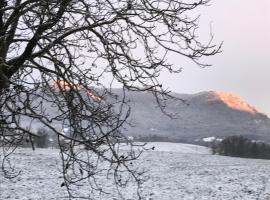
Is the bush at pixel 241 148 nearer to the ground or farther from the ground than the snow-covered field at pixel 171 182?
farther from the ground

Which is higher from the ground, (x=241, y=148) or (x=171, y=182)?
(x=241, y=148)

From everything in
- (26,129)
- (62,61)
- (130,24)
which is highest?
(130,24)

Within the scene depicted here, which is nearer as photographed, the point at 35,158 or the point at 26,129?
the point at 26,129

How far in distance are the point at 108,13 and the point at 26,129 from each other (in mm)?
2431

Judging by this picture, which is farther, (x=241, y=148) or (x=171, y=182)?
(x=241, y=148)

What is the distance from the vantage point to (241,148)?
8225 cm

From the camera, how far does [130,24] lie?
962 centimetres

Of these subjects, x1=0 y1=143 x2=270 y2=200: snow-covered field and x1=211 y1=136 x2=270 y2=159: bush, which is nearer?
x1=0 y1=143 x2=270 y2=200: snow-covered field

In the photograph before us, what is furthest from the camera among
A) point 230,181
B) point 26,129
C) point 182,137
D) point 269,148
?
point 182,137

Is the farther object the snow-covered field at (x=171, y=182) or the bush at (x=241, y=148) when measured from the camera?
the bush at (x=241, y=148)

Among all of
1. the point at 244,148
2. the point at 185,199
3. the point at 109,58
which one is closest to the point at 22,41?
the point at 109,58

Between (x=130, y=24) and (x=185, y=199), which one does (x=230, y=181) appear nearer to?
(x=185, y=199)

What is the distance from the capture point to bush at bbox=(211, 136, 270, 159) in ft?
267

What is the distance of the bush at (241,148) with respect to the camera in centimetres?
8129
